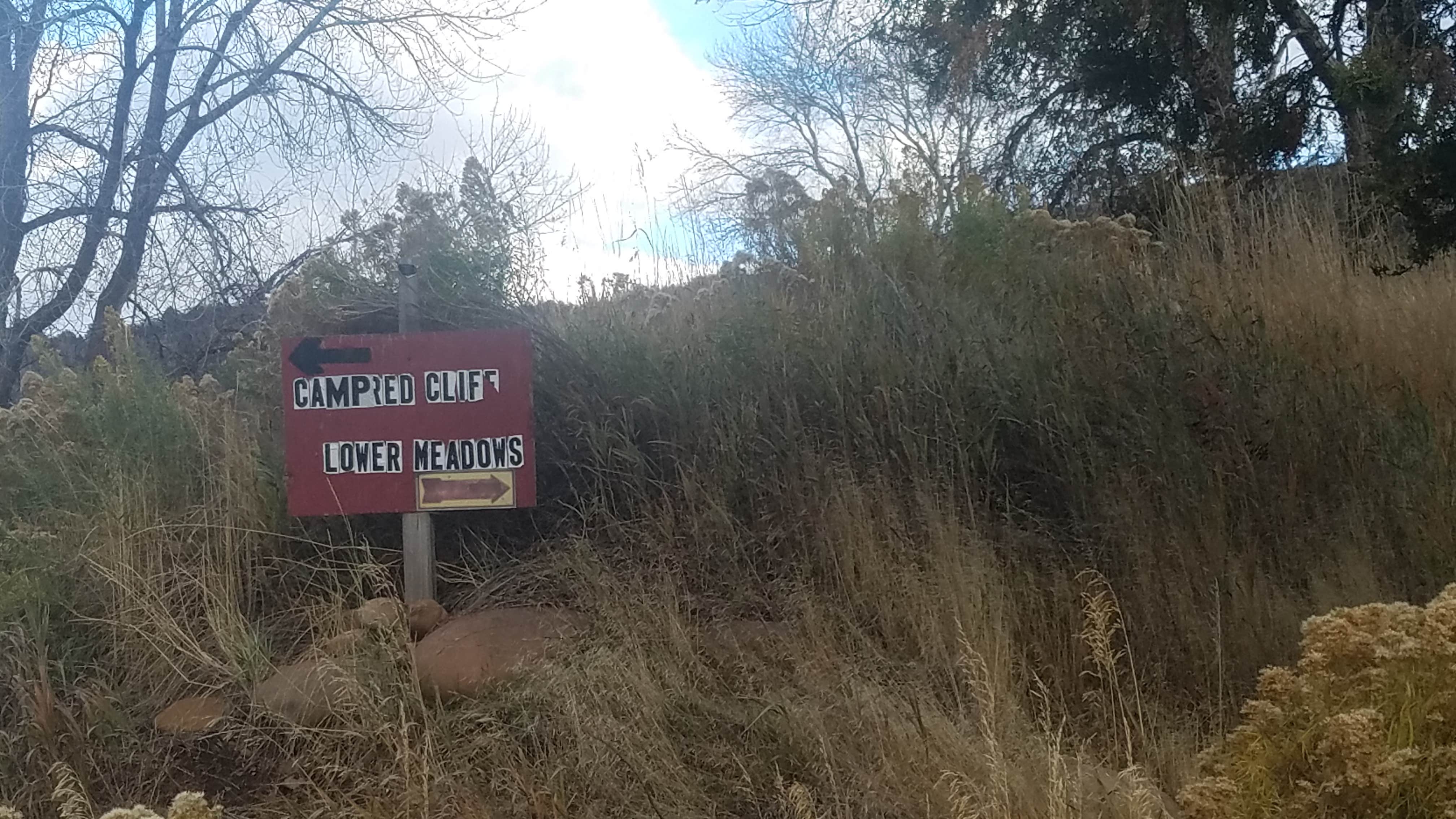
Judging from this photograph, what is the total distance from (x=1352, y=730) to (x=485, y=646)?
8.29 ft

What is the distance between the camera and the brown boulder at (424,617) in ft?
12.5

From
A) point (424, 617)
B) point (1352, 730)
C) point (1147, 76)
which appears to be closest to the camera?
point (1352, 730)

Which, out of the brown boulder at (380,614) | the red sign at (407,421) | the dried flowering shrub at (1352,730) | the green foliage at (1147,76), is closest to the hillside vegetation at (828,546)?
the dried flowering shrub at (1352,730)

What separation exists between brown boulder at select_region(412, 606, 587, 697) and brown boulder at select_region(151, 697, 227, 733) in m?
0.68

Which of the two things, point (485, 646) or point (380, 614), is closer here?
point (485, 646)

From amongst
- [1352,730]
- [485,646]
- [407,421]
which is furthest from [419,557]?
[1352,730]

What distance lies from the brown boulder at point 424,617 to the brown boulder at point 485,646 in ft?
0.23

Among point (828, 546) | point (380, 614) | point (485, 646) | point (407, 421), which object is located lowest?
point (485, 646)

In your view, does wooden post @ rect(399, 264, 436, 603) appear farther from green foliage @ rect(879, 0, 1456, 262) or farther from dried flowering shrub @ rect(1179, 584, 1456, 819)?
green foliage @ rect(879, 0, 1456, 262)

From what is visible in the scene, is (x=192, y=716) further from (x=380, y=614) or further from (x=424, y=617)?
(x=424, y=617)

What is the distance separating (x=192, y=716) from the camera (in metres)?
3.47

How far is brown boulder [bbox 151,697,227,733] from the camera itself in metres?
3.43

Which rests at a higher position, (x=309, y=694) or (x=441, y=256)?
(x=441, y=256)

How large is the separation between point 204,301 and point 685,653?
6.20 metres
